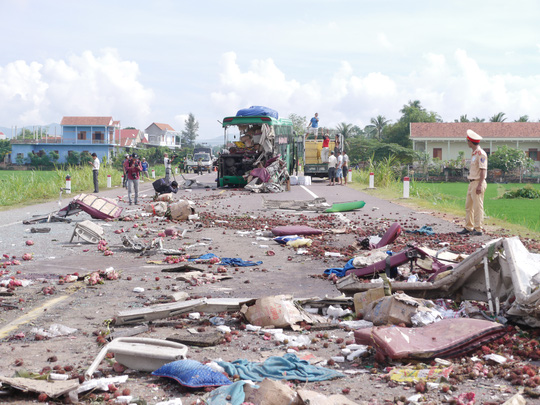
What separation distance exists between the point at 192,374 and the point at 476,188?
1005 cm

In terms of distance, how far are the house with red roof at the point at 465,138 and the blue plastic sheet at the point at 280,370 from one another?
59.0 m

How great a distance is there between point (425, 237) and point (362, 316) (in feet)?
21.7

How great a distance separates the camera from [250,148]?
1218 inches

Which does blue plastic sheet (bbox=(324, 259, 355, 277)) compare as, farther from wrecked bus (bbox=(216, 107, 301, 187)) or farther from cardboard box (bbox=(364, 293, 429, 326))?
wrecked bus (bbox=(216, 107, 301, 187))

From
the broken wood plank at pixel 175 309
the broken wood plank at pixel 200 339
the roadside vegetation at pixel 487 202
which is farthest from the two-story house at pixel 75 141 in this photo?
the broken wood plank at pixel 200 339

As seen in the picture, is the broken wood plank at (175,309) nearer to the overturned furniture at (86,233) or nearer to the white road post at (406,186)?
the overturned furniture at (86,233)

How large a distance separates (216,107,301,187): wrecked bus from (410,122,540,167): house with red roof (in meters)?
34.5

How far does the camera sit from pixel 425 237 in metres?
12.7

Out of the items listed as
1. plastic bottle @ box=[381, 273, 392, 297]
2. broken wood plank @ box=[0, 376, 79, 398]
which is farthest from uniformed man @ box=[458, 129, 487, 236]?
broken wood plank @ box=[0, 376, 79, 398]

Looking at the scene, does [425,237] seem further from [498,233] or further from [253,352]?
[253,352]

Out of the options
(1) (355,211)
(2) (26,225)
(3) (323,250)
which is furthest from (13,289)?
(1) (355,211)

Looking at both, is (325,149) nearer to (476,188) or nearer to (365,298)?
(476,188)

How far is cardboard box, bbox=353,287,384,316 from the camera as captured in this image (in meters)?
6.53

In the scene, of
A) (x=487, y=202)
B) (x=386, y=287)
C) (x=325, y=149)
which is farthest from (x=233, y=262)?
(x=325, y=149)
